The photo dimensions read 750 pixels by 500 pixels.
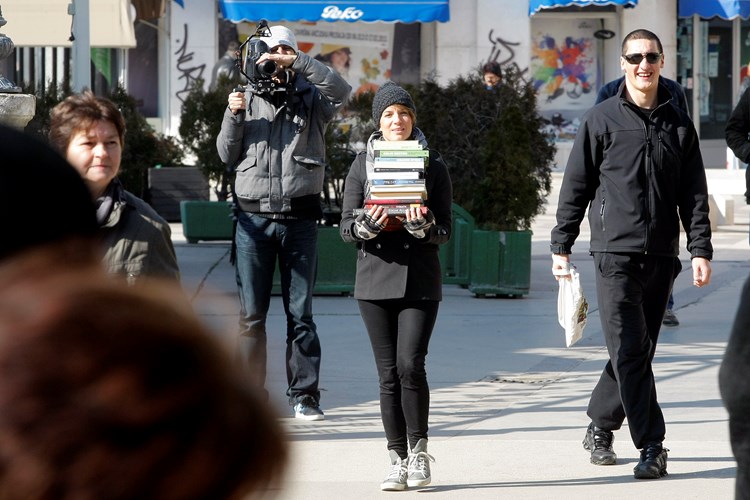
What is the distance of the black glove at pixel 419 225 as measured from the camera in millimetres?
5570

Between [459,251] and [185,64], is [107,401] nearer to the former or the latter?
[459,251]

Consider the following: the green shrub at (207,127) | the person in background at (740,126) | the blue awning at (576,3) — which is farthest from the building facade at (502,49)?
the person in background at (740,126)

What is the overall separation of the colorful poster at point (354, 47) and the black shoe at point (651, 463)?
1876 centimetres

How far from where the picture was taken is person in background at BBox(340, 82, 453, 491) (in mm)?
5465

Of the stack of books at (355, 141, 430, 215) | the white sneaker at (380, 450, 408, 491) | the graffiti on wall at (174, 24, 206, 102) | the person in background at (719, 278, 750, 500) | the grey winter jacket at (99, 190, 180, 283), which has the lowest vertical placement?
the white sneaker at (380, 450, 408, 491)

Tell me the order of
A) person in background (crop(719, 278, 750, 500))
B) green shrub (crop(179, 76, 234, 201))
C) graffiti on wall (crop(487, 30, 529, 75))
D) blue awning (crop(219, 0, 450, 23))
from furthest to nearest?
graffiti on wall (crop(487, 30, 529, 75)) → blue awning (crop(219, 0, 450, 23)) → green shrub (crop(179, 76, 234, 201)) → person in background (crop(719, 278, 750, 500))

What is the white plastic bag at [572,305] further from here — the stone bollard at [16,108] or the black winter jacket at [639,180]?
the stone bollard at [16,108]

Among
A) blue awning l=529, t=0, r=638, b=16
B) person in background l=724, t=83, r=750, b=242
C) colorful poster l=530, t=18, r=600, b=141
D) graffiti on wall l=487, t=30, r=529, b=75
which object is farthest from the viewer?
colorful poster l=530, t=18, r=600, b=141

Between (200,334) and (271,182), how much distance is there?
19.1 ft

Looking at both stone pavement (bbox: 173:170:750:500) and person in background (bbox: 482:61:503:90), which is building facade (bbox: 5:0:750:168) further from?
stone pavement (bbox: 173:170:750:500)

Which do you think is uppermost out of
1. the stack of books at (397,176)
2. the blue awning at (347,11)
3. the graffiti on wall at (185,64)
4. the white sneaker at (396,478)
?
the blue awning at (347,11)

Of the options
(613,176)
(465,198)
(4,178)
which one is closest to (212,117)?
(465,198)

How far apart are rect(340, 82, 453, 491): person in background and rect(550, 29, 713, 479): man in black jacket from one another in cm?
69

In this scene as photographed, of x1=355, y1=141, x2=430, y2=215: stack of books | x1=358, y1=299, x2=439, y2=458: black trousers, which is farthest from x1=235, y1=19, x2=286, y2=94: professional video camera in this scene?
x1=358, y1=299, x2=439, y2=458: black trousers
